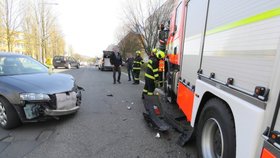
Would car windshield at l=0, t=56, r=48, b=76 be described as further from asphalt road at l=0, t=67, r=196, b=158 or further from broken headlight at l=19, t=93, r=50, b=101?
asphalt road at l=0, t=67, r=196, b=158

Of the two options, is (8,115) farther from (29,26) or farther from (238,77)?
(29,26)

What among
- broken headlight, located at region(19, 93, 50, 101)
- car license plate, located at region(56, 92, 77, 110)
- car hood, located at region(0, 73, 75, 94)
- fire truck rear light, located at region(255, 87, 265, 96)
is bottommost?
car license plate, located at region(56, 92, 77, 110)

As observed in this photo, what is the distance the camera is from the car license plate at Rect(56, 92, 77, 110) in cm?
393

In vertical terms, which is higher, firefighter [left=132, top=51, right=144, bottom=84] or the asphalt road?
firefighter [left=132, top=51, right=144, bottom=84]

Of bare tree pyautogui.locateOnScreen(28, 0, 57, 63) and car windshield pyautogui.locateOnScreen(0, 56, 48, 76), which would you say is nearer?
car windshield pyautogui.locateOnScreen(0, 56, 48, 76)

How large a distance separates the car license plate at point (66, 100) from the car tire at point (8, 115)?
814 mm

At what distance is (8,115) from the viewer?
3713mm

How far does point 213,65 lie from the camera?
2436 millimetres

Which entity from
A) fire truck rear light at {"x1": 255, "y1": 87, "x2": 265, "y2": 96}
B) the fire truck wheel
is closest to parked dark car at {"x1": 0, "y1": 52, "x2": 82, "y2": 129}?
the fire truck wheel

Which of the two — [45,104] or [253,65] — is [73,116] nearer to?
[45,104]

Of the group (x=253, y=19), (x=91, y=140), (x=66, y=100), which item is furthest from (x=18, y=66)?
(x=253, y=19)

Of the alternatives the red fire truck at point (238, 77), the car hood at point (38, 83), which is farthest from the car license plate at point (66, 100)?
the red fire truck at point (238, 77)

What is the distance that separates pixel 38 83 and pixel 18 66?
45.2 inches

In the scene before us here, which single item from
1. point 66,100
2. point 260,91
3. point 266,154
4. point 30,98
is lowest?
point 66,100
